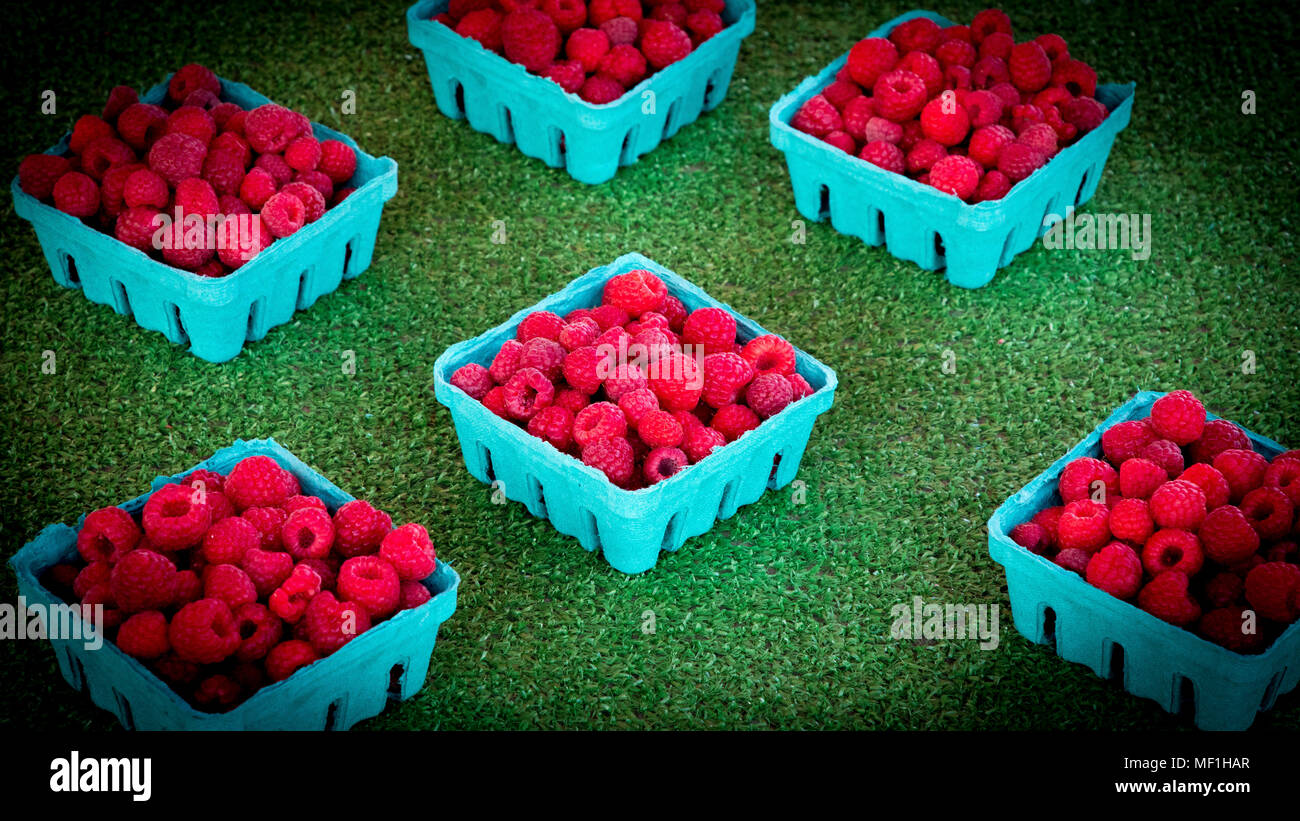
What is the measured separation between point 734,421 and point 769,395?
0.09 metres

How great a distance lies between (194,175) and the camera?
3225 millimetres

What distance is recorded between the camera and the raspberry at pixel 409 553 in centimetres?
255

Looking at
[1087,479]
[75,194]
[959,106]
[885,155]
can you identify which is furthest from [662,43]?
[1087,479]

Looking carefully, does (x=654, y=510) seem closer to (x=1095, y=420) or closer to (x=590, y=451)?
(x=590, y=451)

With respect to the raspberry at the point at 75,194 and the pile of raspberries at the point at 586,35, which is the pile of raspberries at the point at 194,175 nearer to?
A: the raspberry at the point at 75,194

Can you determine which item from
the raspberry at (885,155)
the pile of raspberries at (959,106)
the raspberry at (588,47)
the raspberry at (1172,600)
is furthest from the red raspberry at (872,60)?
the raspberry at (1172,600)

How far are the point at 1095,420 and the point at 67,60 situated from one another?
9.26 ft

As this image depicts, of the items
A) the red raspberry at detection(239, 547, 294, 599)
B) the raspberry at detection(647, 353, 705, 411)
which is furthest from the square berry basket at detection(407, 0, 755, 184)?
the red raspberry at detection(239, 547, 294, 599)

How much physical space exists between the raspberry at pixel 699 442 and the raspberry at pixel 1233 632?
2.98 feet

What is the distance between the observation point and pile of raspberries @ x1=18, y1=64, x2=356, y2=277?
3.16m

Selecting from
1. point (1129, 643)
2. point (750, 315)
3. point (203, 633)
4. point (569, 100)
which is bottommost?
point (750, 315)

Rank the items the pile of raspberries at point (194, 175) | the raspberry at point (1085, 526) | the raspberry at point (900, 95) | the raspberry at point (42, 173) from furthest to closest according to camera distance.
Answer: the raspberry at point (900, 95), the raspberry at point (42, 173), the pile of raspberries at point (194, 175), the raspberry at point (1085, 526)

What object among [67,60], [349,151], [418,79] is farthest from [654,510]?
[67,60]

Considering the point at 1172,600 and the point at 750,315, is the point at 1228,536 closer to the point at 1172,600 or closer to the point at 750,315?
the point at 1172,600
